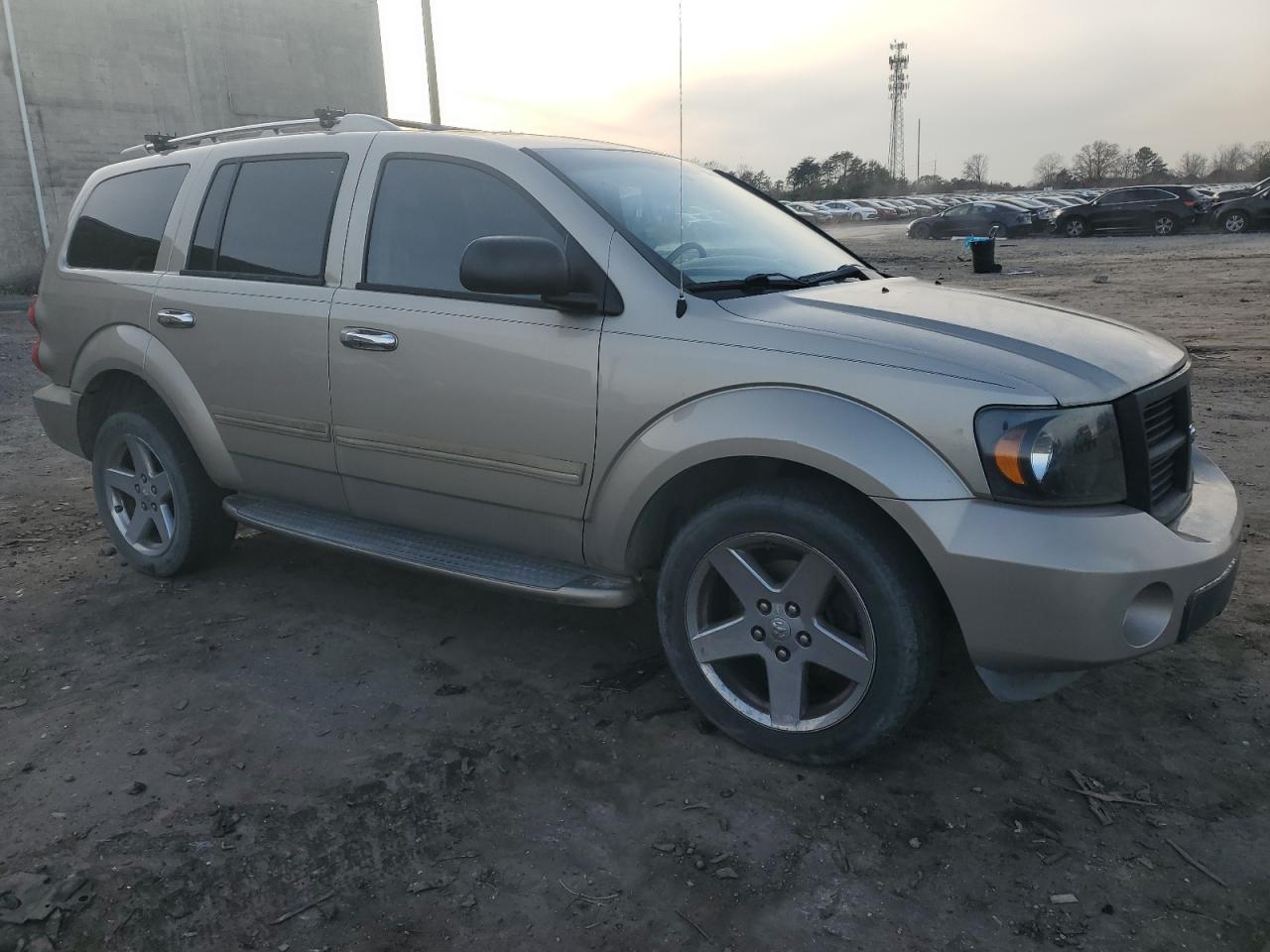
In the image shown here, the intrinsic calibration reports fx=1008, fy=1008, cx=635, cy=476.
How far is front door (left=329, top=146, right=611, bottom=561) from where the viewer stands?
3.28 metres

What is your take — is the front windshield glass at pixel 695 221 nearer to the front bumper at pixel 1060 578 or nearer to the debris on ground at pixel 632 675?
the front bumper at pixel 1060 578

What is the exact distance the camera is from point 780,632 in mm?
3000

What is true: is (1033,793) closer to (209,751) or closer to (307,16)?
(209,751)

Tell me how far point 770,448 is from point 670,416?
1.16 feet

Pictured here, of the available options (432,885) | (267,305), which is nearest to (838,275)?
(267,305)

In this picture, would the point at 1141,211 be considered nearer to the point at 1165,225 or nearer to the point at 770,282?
the point at 1165,225

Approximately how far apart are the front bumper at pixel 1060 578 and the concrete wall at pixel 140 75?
22927 millimetres

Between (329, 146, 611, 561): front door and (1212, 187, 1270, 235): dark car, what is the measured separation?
2875 centimetres

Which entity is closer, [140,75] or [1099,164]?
[140,75]

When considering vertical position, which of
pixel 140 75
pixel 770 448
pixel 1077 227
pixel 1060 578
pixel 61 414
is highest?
pixel 140 75

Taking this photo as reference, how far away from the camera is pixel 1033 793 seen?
2938 millimetres

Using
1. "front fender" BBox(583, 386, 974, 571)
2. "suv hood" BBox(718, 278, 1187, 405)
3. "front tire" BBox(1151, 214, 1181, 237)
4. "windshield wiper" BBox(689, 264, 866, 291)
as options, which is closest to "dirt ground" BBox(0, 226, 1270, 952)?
"front fender" BBox(583, 386, 974, 571)

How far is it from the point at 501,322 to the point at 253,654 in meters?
1.71

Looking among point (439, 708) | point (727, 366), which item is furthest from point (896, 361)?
point (439, 708)
